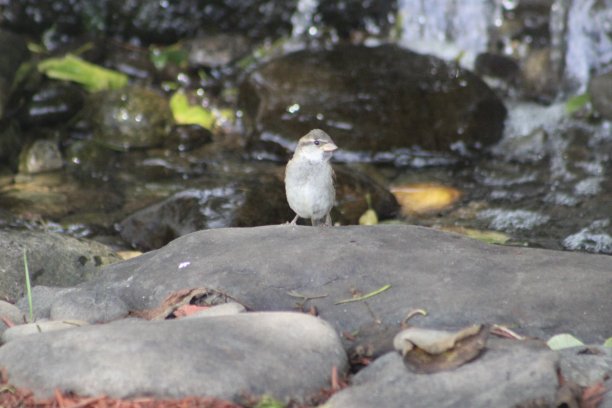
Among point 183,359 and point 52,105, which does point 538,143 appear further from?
point 183,359

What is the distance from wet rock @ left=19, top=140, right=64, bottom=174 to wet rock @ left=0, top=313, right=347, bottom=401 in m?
6.47

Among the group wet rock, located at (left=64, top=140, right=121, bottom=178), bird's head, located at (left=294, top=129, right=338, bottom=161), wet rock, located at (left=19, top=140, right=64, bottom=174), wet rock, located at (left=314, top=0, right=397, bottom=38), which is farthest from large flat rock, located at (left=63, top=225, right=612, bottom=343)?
wet rock, located at (left=314, top=0, right=397, bottom=38)

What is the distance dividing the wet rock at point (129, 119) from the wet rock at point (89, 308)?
6433 mm

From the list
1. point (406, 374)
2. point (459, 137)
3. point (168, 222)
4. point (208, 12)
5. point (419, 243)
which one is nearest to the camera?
→ point (406, 374)

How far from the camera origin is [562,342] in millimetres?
3922

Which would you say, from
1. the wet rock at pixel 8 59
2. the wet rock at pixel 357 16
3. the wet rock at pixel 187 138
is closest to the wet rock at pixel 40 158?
the wet rock at pixel 8 59

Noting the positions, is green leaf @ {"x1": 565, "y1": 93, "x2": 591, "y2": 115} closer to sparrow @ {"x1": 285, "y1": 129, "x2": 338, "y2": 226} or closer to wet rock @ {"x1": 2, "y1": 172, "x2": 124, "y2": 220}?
wet rock @ {"x1": 2, "y1": 172, "x2": 124, "y2": 220}

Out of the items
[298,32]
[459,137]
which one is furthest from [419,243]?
[298,32]

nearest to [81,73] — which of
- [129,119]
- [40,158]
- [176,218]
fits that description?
[129,119]

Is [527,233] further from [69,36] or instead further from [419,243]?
[69,36]

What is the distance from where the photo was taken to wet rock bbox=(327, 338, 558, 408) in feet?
10.8

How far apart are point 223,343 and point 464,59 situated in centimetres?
1022

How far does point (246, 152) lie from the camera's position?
10.6 meters

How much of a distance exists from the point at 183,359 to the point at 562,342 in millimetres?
1591
